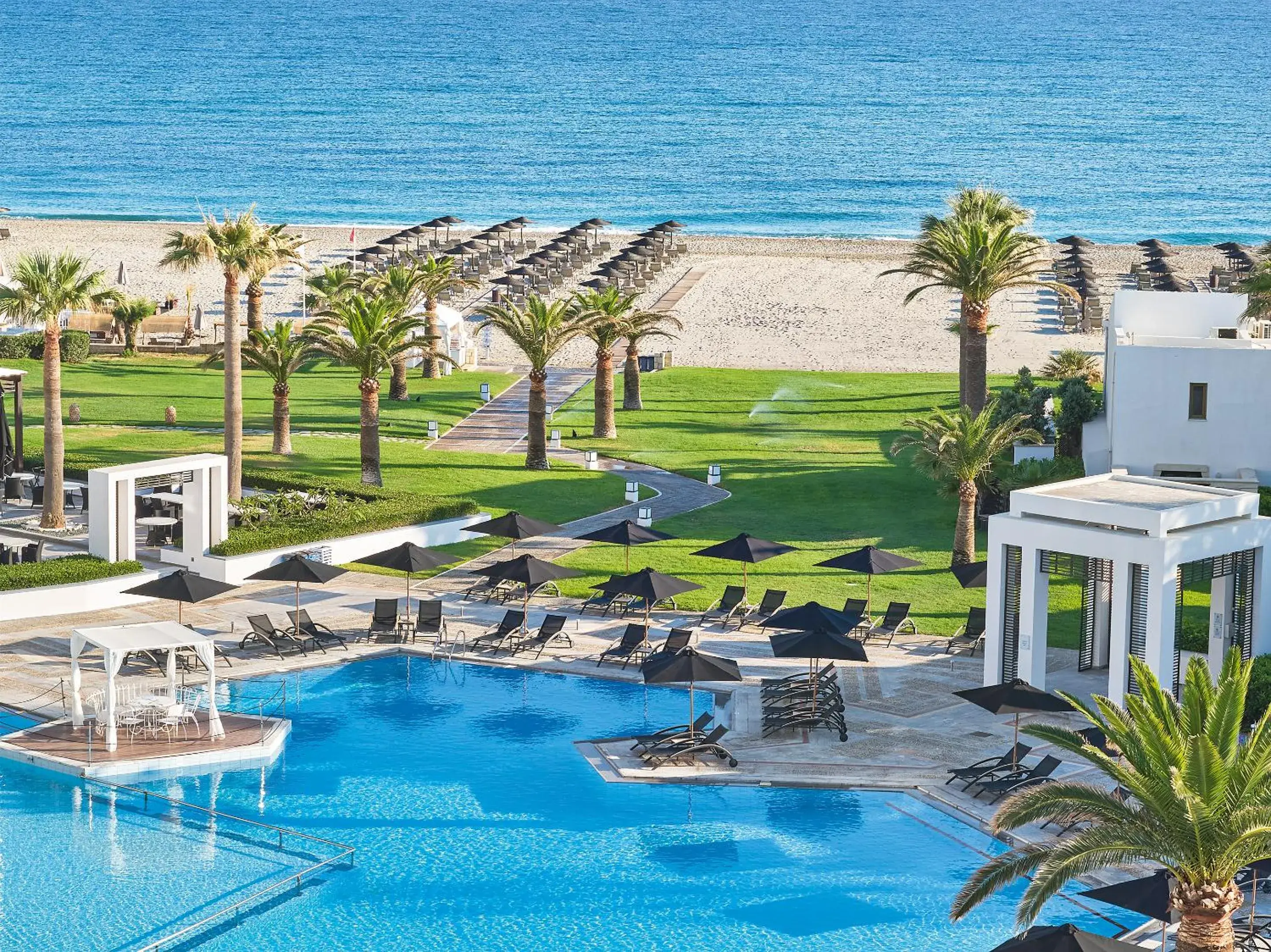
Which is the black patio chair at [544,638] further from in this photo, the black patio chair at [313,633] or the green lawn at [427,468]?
the green lawn at [427,468]

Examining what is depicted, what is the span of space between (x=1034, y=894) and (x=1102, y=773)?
921cm

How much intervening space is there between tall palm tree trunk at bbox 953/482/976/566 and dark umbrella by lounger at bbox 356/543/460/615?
10170 millimetres

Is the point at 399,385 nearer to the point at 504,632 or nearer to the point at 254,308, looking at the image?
the point at 254,308

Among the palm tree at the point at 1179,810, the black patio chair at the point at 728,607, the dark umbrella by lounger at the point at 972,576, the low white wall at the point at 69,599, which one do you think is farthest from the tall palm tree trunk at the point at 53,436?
the palm tree at the point at 1179,810

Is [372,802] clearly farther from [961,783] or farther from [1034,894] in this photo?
[1034,894]

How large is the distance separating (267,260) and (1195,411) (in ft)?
67.3

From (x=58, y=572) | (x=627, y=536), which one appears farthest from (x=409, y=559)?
(x=58, y=572)

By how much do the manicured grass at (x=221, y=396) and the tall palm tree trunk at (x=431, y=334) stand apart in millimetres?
360

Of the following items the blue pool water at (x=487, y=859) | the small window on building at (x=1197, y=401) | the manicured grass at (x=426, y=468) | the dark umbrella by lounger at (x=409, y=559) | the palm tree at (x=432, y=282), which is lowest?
the blue pool water at (x=487, y=859)

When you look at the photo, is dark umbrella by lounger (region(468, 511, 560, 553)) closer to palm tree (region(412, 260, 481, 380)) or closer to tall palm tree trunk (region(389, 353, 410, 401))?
palm tree (region(412, 260, 481, 380))

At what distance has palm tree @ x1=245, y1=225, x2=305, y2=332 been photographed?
1585 inches

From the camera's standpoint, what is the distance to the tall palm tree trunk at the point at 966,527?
117 feet

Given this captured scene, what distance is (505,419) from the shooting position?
52.0 m

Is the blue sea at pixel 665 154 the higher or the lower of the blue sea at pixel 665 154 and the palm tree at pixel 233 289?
the higher
